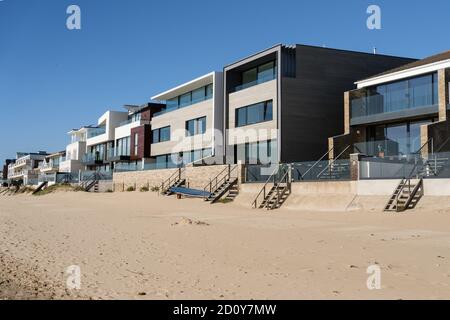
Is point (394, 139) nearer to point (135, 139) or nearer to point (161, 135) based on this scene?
point (161, 135)

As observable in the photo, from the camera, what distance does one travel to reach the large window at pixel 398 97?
26.1 meters

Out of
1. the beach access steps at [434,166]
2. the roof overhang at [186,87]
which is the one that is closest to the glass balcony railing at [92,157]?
the roof overhang at [186,87]

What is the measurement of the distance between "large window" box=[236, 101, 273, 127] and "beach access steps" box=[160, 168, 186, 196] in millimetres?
6064

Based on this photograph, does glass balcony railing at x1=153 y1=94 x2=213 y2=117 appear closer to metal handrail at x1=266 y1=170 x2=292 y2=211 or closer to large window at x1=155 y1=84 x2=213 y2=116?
large window at x1=155 y1=84 x2=213 y2=116

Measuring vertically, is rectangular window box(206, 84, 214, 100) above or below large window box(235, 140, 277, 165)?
above

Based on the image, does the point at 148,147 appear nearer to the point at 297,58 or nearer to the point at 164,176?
the point at 164,176

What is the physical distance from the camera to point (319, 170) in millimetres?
25750

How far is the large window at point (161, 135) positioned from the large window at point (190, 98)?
1.81 meters

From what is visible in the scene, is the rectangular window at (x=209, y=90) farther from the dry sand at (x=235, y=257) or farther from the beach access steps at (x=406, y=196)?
the dry sand at (x=235, y=257)

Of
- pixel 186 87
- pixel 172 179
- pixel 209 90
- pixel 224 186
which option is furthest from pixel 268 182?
pixel 186 87

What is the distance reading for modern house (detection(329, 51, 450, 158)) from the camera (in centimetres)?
2470

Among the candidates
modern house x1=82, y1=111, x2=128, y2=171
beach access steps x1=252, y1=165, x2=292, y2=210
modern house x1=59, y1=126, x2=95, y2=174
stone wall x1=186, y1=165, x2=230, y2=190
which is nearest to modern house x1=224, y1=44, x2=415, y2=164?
stone wall x1=186, y1=165, x2=230, y2=190
